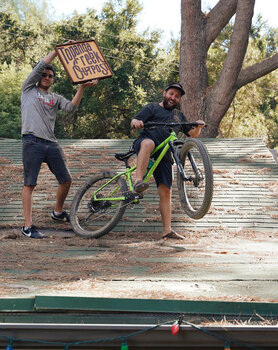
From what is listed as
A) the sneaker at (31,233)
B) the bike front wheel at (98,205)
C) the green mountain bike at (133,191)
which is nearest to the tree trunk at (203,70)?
the green mountain bike at (133,191)

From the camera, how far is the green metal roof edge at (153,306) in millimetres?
2361

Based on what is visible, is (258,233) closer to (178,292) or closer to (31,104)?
(31,104)

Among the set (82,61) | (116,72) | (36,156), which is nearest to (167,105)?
(82,61)

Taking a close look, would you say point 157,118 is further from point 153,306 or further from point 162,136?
point 153,306

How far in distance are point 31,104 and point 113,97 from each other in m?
27.7

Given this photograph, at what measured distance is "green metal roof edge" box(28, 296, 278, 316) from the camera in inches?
93.0

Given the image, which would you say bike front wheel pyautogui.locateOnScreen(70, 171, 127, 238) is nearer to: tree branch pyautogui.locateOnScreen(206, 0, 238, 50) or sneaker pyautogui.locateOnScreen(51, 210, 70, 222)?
sneaker pyautogui.locateOnScreen(51, 210, 70, 222)

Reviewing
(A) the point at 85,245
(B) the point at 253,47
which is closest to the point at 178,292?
(A) the point at 85,245

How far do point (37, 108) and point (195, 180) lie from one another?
195 centimetres

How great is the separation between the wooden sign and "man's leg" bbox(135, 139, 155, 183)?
101cm

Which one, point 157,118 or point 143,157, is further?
Result: point 157,118

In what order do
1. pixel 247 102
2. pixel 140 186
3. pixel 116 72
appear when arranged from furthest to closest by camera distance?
pixel 116 72, pixel 247 102, pixel 140 186

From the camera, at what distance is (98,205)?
6.17 meters

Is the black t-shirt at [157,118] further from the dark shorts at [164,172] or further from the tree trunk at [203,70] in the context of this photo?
the tree trunk at [203,70]
